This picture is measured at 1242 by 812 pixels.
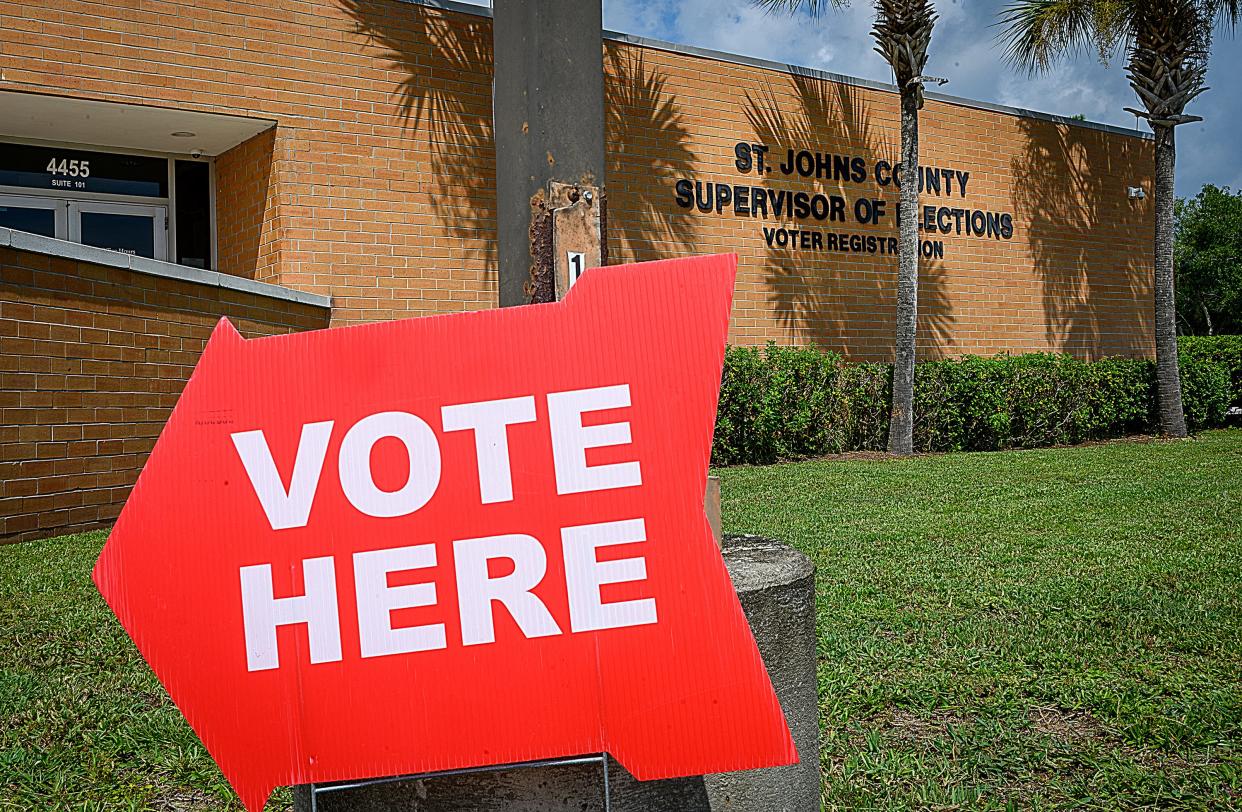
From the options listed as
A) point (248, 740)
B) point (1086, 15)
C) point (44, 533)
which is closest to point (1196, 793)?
point (248, 740)

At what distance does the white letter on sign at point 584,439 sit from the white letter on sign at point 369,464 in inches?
9.2

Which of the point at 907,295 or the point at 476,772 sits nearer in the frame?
the point at 476,772

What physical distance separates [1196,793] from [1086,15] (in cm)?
1576

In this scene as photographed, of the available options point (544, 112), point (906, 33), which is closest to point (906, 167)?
point (906, 33)

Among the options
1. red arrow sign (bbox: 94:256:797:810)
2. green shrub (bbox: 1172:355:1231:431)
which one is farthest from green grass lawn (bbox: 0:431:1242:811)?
green shrub (bbox: 1172:355:1231:431)

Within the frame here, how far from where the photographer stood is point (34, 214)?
1356cm

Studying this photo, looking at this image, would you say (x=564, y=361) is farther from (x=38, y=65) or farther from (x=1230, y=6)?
(x=1230, y=6)

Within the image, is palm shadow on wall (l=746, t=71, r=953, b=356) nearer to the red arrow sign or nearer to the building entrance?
the building entrance

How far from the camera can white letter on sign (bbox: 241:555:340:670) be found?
204 cm

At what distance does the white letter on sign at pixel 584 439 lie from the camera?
2057mm

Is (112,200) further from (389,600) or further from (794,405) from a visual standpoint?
(389,600)

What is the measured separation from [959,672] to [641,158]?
11136 millimetres

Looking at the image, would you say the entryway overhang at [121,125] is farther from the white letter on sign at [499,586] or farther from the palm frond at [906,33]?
the white letter on sign at [499,586]

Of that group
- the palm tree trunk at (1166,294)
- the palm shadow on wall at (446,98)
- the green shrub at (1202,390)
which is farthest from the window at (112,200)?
the green shrub at (1202,390)
